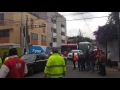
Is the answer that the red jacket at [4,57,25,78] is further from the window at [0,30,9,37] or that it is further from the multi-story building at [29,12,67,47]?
the multi-story building at [29,12,67,47]

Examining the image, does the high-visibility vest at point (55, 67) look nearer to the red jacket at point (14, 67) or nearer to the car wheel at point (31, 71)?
the red jacket at point (14, 67)

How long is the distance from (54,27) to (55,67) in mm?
79322

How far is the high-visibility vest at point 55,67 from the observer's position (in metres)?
7.40

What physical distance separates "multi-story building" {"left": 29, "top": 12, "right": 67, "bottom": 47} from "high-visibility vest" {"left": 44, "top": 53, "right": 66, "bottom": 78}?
64725 mm

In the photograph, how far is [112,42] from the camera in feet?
92.8

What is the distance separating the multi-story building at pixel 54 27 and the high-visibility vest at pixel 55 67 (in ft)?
212

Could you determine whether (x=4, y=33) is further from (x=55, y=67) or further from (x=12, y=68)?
(x=12, y=68)

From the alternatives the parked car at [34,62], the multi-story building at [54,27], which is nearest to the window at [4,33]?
the multi-story building at [54,27]

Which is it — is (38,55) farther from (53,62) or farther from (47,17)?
(47,17)

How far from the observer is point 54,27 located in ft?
284

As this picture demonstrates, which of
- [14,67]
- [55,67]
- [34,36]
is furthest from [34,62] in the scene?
[34,36]

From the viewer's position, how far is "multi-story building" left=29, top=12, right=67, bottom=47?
257 feet

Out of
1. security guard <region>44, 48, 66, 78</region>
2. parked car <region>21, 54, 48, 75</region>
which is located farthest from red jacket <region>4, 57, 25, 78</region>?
parked car <region>21, 54, 48, 75</region>
